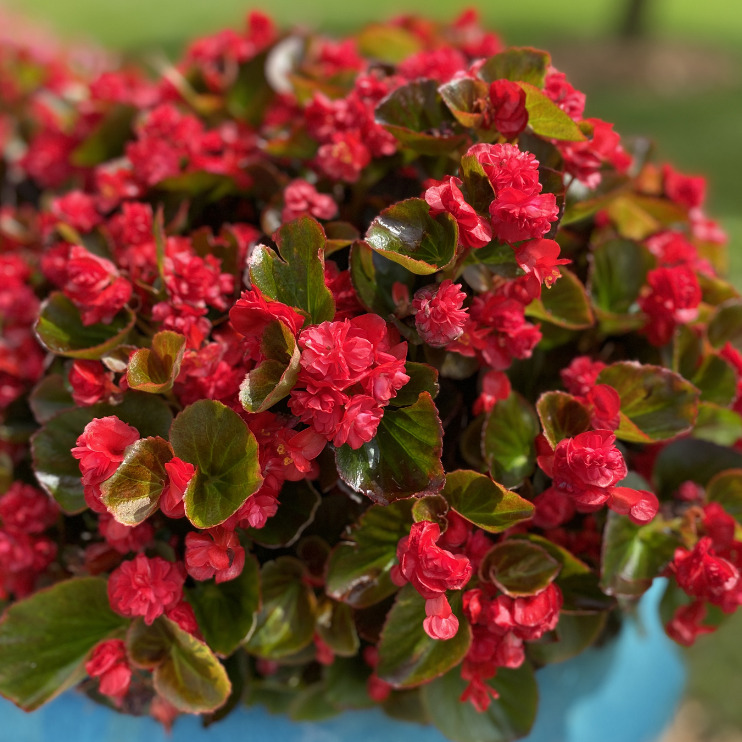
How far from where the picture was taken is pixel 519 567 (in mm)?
558

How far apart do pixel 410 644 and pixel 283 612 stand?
0.39 feet

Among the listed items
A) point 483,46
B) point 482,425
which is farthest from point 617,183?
point 483,46

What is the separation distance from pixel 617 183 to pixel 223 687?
0.56m

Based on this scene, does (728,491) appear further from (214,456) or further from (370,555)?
(214,456)

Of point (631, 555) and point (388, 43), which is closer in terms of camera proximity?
point (631, 555)

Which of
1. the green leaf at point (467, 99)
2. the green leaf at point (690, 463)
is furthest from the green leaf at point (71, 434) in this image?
the green leaf at point (690, 463)

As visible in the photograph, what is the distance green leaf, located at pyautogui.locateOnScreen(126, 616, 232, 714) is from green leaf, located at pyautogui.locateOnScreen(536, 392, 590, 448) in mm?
314

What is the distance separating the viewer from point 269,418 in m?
0.52

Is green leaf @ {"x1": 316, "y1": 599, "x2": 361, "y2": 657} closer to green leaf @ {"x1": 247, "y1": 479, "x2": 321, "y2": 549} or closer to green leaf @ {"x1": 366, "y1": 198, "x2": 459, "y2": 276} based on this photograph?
green leaf @ {"x1": 247, "y1": 479, "x2": 321, "y2": 549}

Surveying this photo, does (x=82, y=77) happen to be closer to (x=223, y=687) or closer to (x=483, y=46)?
(x=483, y=46)

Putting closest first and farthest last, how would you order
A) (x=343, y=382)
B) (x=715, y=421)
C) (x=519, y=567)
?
(x=343, y=382)
(x=519, y=567)
(x=715, y=421)

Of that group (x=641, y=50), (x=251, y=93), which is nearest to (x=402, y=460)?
(x=251, y=93)

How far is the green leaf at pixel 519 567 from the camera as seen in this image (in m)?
0.54

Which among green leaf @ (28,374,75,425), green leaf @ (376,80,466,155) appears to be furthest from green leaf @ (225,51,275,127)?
green leaf @ (28,374,75,425)
